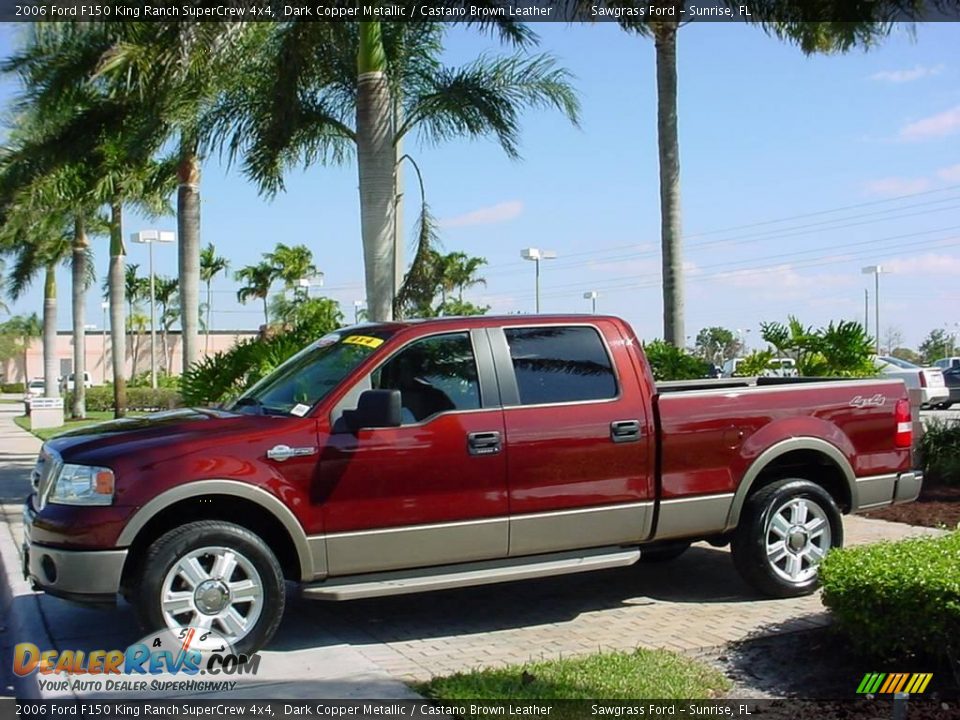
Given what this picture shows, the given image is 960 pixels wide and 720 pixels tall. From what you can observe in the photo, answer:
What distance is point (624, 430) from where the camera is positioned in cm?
658

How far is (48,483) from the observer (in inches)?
229

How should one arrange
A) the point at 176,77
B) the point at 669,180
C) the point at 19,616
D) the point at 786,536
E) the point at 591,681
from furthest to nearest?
the point at 669,180, the point at 176,77, the point at 786,536, the point at 19,616, the point at 591,681

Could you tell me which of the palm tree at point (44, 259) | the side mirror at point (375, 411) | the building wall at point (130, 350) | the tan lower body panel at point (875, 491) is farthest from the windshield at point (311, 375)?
the building wall at point (130, 350)

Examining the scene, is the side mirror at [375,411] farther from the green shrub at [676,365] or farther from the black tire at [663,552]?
the green shrub at [676,365]

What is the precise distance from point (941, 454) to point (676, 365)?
132 inches

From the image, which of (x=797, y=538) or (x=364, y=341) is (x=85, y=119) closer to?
(x=364, y=341)

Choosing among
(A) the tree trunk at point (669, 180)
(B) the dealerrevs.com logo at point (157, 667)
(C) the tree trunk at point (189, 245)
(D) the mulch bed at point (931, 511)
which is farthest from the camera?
(C) the tree trunk at point (189, 245)

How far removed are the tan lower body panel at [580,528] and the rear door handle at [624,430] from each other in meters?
0.43

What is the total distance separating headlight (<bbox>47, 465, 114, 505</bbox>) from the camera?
18.1 feet

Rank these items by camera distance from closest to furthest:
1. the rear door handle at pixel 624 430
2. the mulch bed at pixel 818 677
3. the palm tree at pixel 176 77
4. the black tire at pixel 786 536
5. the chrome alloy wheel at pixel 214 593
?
1. the mulch bed at pixel 818 677
2. the chrome alloy wheel at pixel 214 593
3. the rear door handle at pixel 624 430
4. the black tire at pixel 786 536
5. the palm tree at pixel 176 77

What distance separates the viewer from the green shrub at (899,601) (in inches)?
190

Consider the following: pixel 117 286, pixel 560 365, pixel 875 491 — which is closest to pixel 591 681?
pixel 560 365

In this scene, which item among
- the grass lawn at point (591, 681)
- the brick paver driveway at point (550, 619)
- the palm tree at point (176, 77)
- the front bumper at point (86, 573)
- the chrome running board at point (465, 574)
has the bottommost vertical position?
the brick paver driveway at point (550, 619)

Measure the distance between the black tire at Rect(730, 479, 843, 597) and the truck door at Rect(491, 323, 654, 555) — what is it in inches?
32.1
